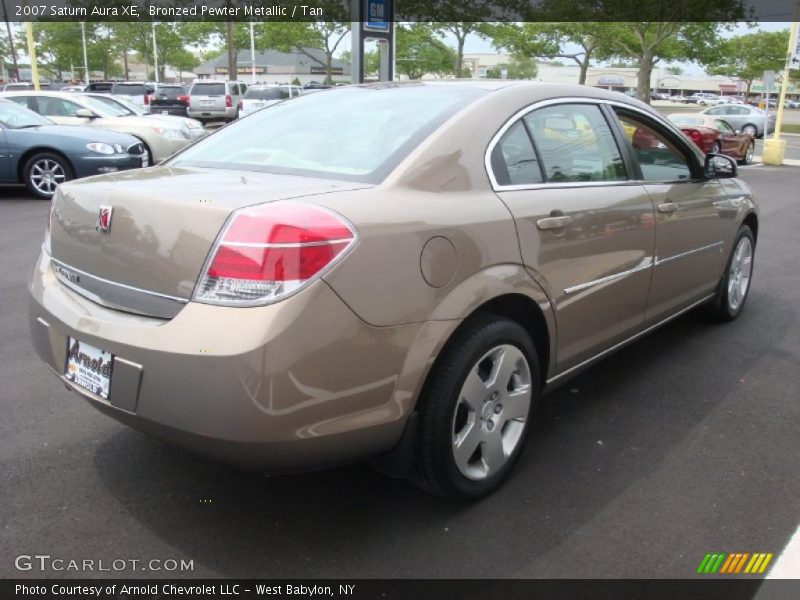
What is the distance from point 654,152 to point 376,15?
7.05m

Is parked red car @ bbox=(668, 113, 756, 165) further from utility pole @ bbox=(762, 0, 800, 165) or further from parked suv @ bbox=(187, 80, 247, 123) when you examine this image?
parked suv @ bbox=(187, 80, 247, 123)

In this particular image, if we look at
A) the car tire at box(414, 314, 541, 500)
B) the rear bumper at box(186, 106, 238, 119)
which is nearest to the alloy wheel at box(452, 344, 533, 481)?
the car tire at box(414, 314, 541, 500)

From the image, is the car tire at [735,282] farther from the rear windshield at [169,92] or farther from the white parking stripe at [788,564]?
the rear windshield at [169,92]

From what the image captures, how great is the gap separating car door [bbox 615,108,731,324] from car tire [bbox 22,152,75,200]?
8.41m

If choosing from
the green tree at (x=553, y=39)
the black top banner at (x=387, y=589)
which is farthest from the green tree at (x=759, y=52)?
the black top banner at (x=387, y=589)

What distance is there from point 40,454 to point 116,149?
305 inches

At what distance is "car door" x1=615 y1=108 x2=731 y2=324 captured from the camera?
372 centimetres

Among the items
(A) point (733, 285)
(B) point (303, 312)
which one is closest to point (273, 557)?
(B) point (303, 312)

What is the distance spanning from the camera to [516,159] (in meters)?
2.91

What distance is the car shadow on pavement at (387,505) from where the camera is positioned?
2426 mm

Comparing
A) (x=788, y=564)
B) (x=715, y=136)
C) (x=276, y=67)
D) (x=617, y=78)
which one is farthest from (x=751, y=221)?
(x=276, y=67)

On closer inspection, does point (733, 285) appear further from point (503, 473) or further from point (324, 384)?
point (324, 384)

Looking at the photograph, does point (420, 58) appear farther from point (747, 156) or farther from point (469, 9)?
point (747, 156)

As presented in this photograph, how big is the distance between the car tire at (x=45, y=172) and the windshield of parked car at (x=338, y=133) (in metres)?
7.43
